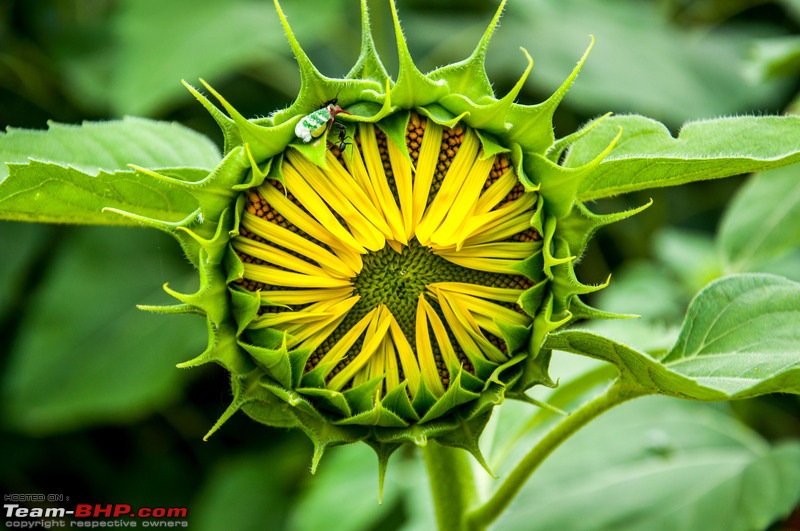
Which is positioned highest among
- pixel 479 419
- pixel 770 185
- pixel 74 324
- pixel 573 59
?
pixel 573 59

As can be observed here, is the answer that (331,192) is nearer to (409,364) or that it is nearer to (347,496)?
(409,364)

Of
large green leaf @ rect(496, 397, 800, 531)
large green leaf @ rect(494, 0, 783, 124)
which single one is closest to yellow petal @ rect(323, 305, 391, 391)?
large green leaf @ rect(496, 397, 800, 531)

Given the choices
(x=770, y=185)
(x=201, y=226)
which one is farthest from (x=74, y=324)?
(x=770, y=185)

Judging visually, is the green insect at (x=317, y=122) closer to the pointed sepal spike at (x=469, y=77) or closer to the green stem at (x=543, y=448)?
the pointed sepal spike at (x=469, y=77)

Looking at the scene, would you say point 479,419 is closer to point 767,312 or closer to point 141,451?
point 767,312

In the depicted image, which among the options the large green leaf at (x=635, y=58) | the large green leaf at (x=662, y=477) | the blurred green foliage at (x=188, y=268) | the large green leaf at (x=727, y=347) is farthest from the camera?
the large green leaf at (x=635, y=58)

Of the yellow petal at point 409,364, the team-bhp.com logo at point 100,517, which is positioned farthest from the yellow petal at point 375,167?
the team-bhp.com logo at point 100,517
